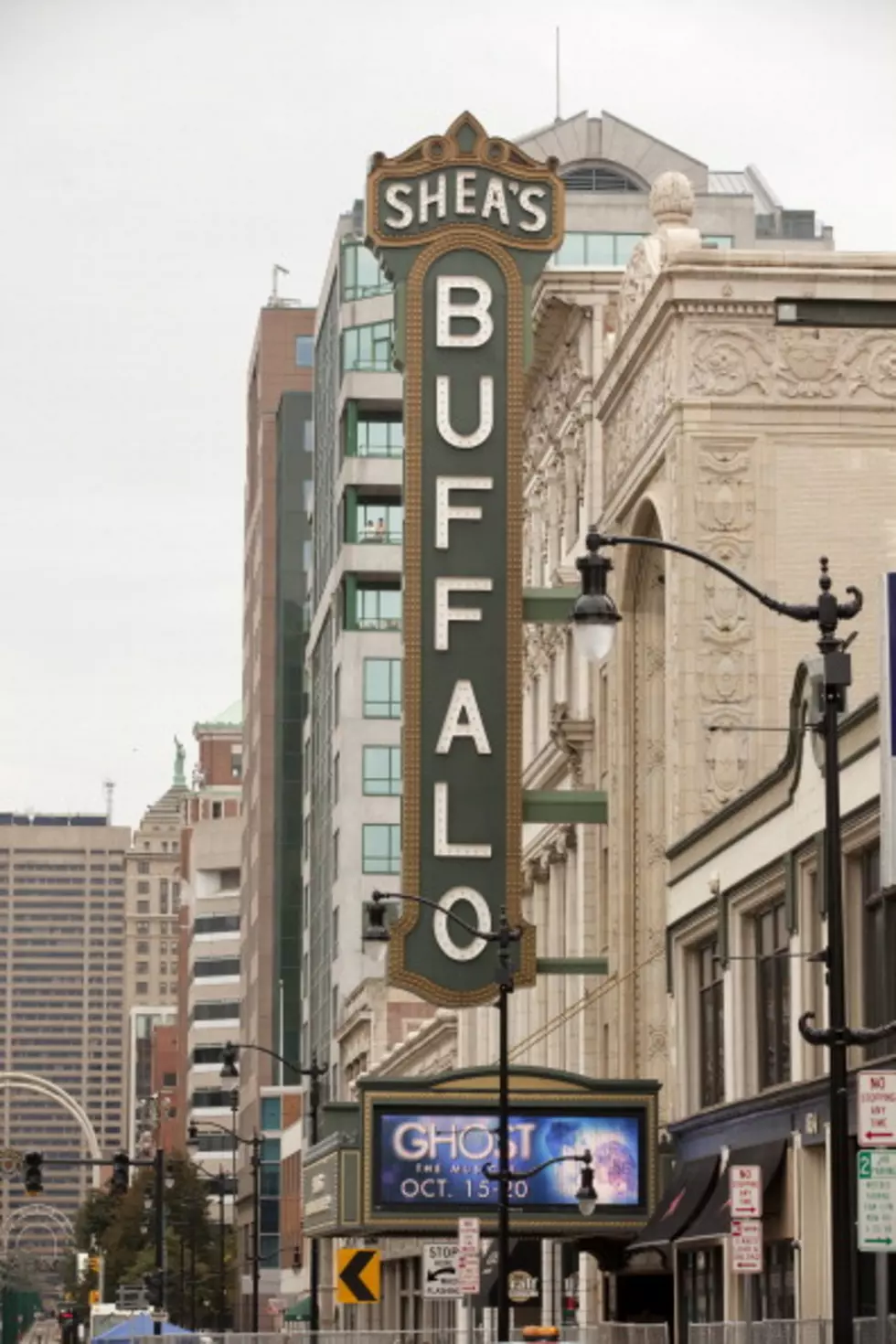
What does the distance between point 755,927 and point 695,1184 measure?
5.30m

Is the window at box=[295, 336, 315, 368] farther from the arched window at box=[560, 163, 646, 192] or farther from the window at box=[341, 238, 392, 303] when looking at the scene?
the arched window at box=[560, 163, 646, 192]

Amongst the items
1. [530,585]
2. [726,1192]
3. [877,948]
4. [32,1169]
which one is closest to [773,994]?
[726,1192]

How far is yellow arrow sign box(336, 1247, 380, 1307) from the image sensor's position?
45656 mm

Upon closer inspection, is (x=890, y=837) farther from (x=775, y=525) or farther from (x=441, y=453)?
(x=441, y=453)

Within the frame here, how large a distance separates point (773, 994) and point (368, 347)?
85126 mm

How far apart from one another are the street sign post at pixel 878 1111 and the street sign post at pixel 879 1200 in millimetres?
137

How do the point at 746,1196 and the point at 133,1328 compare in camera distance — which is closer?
the point at 746,1196

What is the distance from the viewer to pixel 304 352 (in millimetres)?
177625

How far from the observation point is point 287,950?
533 feet

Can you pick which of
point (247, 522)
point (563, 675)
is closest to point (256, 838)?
point (247, 522)

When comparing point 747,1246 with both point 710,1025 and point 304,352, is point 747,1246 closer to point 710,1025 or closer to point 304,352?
point 710,1025

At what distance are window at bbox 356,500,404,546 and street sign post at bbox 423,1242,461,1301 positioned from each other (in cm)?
7786

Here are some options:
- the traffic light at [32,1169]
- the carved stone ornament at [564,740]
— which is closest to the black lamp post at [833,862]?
the carved stone ornament at [564,740]

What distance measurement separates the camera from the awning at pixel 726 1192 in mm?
41188
